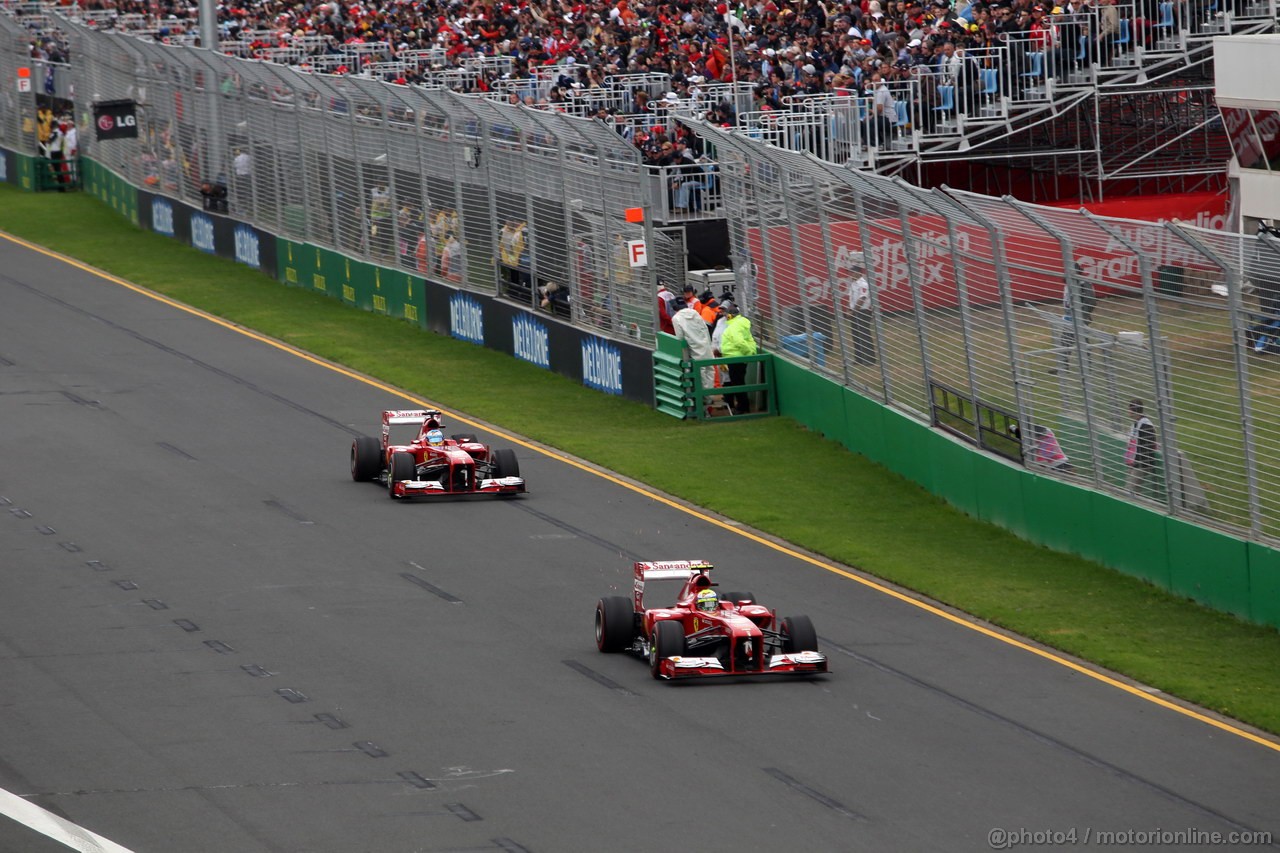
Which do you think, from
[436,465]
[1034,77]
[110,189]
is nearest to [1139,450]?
[436,465]

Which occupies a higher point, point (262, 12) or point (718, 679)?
point (262, 12)

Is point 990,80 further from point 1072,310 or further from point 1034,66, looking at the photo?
point 1072,310

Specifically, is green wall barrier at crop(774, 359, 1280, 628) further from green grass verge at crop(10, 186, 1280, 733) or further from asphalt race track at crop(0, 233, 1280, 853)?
asphalt race track at crop(0, 233, 1280, 853)

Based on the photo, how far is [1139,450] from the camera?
1827 centimetres

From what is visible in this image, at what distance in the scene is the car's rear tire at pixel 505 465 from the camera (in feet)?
73.5

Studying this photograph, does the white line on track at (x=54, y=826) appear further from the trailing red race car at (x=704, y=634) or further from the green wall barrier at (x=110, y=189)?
the green wall barrier at (x=110, y=189)

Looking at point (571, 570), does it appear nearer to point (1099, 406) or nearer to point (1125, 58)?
point (1099, 406)

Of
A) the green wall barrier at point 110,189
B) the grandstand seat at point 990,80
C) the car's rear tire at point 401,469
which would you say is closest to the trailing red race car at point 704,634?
the car's rear tire at point 401,469

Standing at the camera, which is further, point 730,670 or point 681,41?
point 681,41

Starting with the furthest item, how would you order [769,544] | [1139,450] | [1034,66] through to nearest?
[1034,66]
[769,544]
[1139,450]

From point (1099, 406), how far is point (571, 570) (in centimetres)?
522

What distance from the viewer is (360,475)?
2303cm

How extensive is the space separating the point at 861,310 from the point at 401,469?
5.95 meters

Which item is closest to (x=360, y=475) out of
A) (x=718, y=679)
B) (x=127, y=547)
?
(x=127, y=547)
